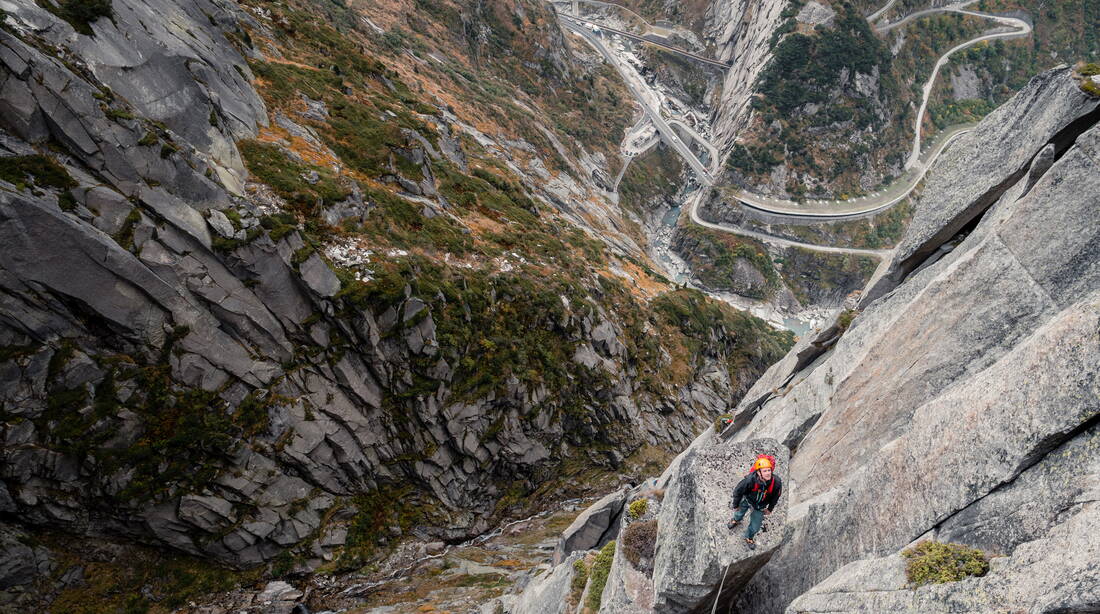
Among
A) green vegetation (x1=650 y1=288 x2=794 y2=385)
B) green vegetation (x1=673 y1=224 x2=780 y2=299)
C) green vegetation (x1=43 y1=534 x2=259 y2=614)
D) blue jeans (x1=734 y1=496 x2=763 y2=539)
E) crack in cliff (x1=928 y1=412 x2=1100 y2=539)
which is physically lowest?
green vegetation (x1=673 y1=224 x2=780 y2=299)

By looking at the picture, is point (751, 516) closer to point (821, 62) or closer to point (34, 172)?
point (34, 172)

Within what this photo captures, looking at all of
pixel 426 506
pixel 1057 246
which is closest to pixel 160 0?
pixel 426 506

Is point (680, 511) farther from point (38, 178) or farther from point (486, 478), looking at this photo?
point (38, 178)

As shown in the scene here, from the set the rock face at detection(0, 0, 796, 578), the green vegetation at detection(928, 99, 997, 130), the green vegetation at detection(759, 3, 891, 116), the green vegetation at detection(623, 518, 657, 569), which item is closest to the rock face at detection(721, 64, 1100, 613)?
the green vegetation at detection(623, 518, 657, 569)

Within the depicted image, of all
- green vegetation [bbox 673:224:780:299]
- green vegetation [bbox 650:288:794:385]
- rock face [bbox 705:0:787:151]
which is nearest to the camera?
green vegetation [bbox 650:288:794:385]

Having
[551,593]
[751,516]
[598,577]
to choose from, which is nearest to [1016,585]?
[751,516]

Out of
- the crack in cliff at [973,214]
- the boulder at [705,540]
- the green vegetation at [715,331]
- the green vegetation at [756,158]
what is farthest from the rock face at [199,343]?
the green vegetation at [756,158]

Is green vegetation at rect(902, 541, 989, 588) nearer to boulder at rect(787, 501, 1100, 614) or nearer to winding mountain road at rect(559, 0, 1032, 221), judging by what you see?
boulder at rect(787, 501, 1100, 614)

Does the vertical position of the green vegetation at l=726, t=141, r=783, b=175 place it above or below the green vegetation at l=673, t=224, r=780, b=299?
above
